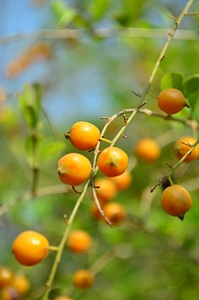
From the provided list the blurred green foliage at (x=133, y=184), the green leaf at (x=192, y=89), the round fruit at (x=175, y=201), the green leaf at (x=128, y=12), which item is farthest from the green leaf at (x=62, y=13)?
the round fruit at (x=175, y=201)

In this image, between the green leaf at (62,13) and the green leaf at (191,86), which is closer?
the green leaf at (191,86)

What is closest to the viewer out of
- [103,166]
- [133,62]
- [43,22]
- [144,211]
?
[103,166]

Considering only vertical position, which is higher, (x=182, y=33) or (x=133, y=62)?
(x=182, y=33)

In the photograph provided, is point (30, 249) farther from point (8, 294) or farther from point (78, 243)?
point (78, 243)

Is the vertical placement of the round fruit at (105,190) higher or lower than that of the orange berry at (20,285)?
higher

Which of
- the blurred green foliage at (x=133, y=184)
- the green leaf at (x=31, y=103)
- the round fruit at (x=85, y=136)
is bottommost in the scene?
the blurred green foliage at (x=133, y=184)

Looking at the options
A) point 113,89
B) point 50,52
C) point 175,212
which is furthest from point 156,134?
point 175,212

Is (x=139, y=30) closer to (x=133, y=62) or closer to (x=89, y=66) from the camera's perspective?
(x=133, y=62)

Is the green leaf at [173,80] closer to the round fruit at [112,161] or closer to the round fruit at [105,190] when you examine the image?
the round fruit at [112,161]
